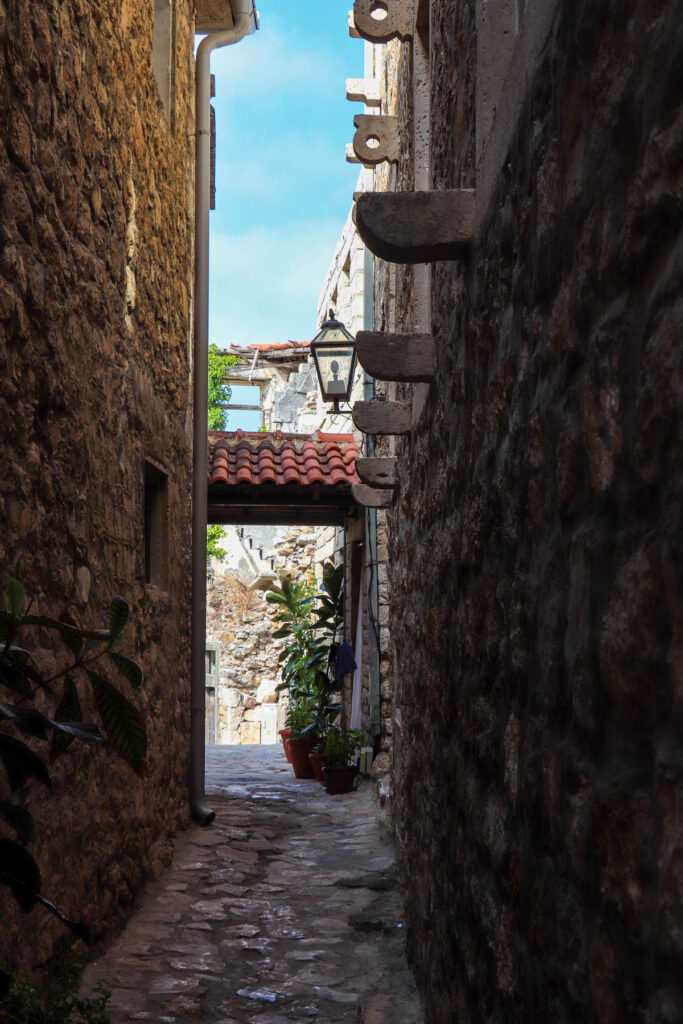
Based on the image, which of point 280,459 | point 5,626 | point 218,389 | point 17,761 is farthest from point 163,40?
point 218,389

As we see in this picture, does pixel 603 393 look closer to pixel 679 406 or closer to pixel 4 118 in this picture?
pixel 679 406

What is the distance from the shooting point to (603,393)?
120 centimetres

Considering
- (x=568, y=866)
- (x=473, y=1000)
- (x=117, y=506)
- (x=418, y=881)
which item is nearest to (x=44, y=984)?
(x=418, y=881)

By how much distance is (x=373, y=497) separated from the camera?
678cm

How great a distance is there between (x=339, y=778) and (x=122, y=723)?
6.56 meters

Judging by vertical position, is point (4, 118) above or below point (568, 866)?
above

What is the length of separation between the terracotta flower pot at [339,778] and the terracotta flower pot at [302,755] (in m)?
1.06

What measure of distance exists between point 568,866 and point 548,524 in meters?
0.47

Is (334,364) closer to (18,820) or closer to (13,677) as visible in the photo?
(13,677)

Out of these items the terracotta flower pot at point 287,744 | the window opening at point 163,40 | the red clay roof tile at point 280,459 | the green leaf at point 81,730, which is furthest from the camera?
the terracotta flower pot at point 287,744

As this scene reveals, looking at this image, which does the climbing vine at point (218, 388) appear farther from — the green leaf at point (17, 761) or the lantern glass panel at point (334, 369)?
the green leaf at point (17, 761)

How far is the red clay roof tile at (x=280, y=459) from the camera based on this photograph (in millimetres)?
8898

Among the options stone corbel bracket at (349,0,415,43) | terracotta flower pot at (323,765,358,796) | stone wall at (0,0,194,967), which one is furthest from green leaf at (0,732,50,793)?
terracotta flower pot at (323,765,358,796)

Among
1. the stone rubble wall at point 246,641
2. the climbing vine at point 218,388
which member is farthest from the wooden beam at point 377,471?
the climbing vine at point 218,388
